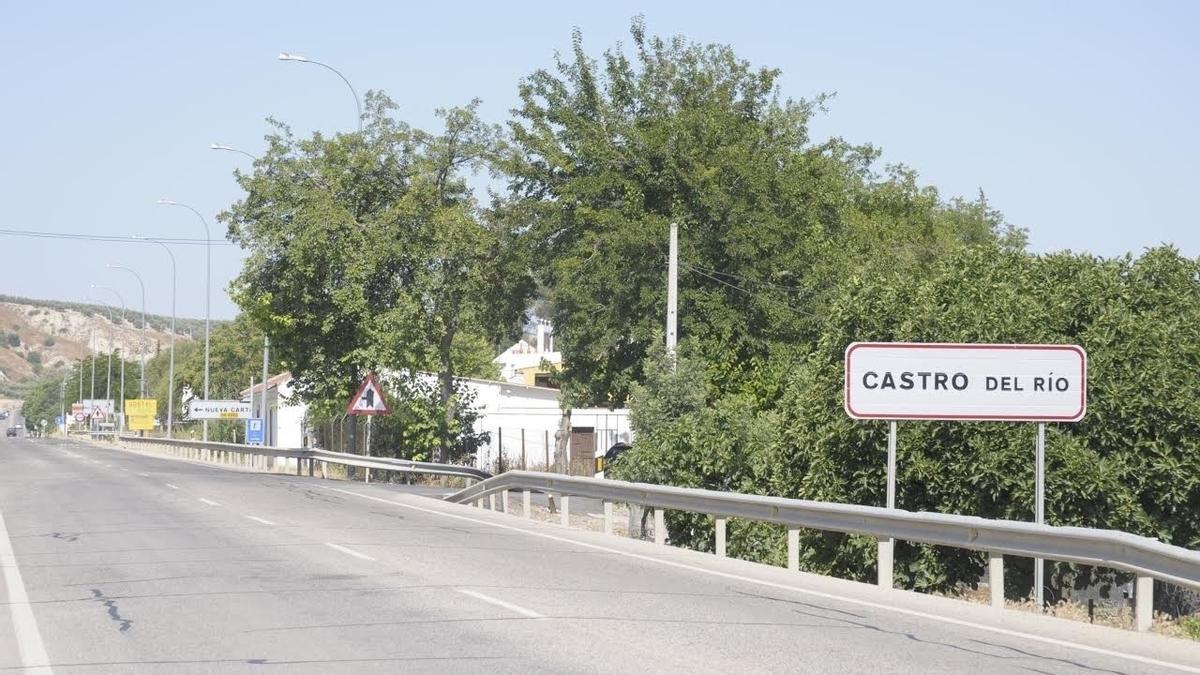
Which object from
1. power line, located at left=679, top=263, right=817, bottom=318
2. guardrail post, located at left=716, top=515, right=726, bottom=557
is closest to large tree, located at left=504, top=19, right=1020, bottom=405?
power line, located at left=679, top=263, right=817, bottom=318

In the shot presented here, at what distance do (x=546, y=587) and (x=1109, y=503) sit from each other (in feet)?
25.8

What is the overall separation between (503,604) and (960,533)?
4.16 metres

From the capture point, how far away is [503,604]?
12688 mm

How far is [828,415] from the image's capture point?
20.9 m

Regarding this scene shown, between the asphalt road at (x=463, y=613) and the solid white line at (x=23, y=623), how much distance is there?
4cm

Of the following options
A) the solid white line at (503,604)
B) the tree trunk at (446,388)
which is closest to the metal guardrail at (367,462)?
the tree trunk at (446,388)

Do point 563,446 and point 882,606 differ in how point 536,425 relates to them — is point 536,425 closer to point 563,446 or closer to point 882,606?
point 563,446

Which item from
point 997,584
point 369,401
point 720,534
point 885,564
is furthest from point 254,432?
point 997,584

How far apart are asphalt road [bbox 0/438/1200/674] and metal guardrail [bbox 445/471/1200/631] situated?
18.7 inches

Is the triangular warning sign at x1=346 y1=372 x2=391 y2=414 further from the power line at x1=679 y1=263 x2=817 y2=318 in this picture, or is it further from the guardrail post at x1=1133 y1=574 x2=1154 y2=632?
the guardrail post at x1=1133 y1=574 x2=1154 y2=632

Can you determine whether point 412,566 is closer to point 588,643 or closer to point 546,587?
point 546,587

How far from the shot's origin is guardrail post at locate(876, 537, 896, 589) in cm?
1427

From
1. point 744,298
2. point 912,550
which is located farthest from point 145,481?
point 912,550

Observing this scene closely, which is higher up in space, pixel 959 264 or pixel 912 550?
pixel 959 264
